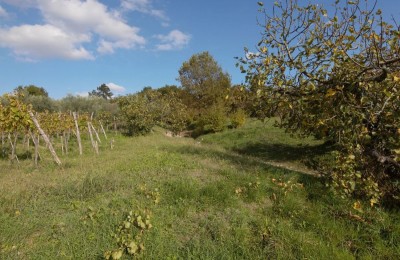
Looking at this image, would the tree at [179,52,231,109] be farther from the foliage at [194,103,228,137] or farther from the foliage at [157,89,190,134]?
the foliage at [194,103,228,137]

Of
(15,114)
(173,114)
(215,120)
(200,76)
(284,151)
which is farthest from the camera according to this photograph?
(200,76)

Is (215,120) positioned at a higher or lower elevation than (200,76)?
lower

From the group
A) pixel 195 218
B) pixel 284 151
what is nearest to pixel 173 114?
pixel 284 151

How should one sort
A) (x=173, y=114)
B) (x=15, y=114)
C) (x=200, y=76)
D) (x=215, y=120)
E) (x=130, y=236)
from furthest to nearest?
(x=200, y=76), (x=173, y=114), (x=215, y=120), (x=15, y=114), (x=130, y=236)

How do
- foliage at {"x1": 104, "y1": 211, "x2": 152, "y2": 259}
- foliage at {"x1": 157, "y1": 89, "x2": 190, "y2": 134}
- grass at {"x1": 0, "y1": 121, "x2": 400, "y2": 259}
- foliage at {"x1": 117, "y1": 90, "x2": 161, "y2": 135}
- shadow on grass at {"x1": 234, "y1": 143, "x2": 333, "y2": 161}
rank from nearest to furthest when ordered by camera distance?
foliage at {"x1": 104, "y1": 211, "x2": 152, "y2": 259} < grass at {"x1": 0, "y1": 121, "x2": 400, "y2": 259} < shadow on grass at {"x1": 234, "y1": 143, "x2": 333, "y2": 161} < foliage at {"x1": 117, "y1": 90, "x2": 161, "y2": 135} < foliage at {"x1": 157, "y1": 89, "x2": 190, "y2": 134}

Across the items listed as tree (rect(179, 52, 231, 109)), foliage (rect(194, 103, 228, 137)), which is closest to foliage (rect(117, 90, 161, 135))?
foliage (rect(194, 103, 228, 137))

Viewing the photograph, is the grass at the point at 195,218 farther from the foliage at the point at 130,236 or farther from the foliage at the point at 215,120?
the foliage at the point at 215,120

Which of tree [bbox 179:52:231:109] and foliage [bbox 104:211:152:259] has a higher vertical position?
tree [bbox 179:52:231:109]

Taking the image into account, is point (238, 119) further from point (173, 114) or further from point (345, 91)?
point (345, 91)

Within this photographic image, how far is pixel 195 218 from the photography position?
4965 mm

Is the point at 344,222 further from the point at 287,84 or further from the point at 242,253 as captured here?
the point at 287,84

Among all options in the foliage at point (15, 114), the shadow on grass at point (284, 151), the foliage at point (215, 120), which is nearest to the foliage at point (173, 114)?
the foliage at point (215, 120)

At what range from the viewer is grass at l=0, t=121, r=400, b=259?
13.1 feet

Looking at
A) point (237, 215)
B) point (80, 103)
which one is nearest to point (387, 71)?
point (237, 215)
